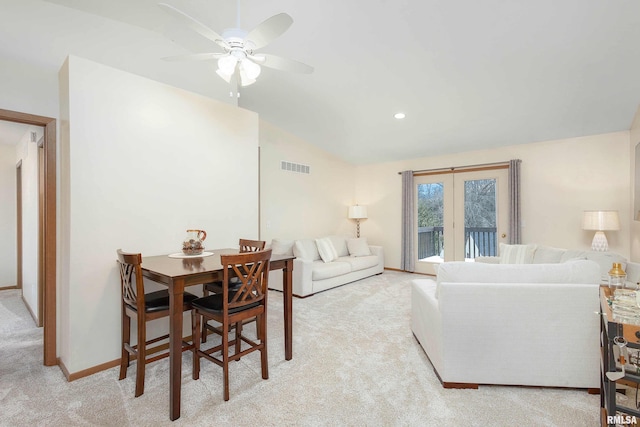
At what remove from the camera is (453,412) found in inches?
74.9

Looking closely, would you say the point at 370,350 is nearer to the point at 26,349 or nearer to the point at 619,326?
the point at 619,326

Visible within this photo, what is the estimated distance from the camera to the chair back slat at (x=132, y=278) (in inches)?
80.7

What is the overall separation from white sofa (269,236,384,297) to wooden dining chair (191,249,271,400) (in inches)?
86.7

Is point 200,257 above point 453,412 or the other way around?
above

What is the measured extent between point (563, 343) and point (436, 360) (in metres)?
0.84

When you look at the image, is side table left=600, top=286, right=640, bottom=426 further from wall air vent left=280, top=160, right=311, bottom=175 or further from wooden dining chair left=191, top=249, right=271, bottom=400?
wall air vent left=280, top=160, right=311, bottom=175

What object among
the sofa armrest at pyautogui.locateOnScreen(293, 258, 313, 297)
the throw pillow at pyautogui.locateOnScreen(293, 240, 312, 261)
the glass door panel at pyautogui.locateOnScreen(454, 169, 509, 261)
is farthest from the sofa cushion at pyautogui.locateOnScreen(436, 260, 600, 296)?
the glass door panel at pyautogui.locateOnScreen(454, 169, 509, 261)

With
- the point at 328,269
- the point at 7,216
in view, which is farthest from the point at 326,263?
the point at 7,216

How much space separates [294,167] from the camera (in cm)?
578

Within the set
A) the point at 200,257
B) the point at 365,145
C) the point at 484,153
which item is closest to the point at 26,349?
the point at 200,257

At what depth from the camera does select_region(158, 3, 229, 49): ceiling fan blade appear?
1.74 meters

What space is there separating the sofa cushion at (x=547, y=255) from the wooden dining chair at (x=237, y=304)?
299cm

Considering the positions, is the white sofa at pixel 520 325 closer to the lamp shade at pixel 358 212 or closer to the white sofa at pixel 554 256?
the white sofa at pixel 554 256

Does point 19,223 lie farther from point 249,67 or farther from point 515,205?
point 515,205
